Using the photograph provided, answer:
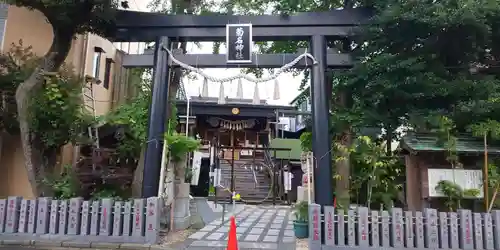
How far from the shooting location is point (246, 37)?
970 centimetres

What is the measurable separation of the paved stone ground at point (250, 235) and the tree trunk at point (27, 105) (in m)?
4.73

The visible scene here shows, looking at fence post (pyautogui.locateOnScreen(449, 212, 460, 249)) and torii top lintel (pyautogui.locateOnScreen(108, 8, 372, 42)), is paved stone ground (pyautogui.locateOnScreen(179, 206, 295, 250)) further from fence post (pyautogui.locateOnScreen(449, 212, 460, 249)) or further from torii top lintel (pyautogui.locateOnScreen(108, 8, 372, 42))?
torii top lintel (pyautogui.locateOnScreen(108, 8, 372, 42))

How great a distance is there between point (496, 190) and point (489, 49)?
4.30m

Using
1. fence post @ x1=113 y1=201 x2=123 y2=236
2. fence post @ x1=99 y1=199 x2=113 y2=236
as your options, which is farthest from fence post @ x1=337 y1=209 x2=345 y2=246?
fence post @ x1=99 y1=199 x2=113 y2=236

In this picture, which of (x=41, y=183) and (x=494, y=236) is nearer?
(x=494, y=236)

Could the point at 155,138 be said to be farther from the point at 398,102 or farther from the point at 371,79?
the point at 398,102

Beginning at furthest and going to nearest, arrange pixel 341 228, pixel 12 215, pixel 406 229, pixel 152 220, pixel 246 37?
1. pixel 246 37
2. pixel 12 215
3. pixel 152 220
4. pixel 341 228
5. pixel 406 229

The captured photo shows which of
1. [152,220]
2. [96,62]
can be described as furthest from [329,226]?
[96,62]

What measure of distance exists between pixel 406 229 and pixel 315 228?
2085 millimetres

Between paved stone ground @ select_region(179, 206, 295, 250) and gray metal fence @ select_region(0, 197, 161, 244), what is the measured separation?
4.12 ft

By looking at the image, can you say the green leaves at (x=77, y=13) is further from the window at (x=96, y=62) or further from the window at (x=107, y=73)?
the window at (x=107, y=73)

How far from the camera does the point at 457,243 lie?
7844mm

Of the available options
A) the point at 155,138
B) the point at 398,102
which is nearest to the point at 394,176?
the point at 398,102

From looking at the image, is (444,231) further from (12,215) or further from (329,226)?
(12,215)
